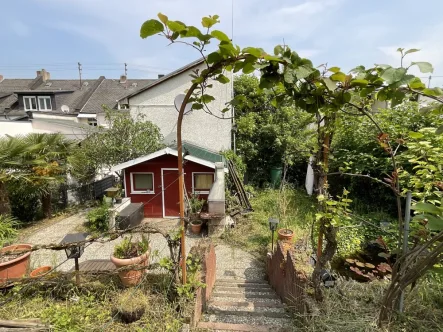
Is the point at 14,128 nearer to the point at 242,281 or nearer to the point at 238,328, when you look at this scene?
the point at 242,281

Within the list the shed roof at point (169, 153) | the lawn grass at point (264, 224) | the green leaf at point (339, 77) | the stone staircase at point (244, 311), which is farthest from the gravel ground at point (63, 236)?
the green leaf at point (339, 77)

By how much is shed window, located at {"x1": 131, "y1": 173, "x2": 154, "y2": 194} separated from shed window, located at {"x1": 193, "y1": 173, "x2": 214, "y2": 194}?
183 centimetres

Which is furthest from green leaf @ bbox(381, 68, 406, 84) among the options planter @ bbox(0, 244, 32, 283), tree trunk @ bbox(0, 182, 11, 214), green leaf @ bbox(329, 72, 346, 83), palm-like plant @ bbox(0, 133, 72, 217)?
tree trunk @ bbox(0, 182, 11, 214)

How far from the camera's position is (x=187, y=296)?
111 inches

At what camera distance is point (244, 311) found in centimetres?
356

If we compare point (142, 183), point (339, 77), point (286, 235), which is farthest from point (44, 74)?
point (339, 77)

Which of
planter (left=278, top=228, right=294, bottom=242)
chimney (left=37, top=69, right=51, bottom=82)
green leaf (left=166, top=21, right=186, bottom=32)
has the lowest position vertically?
planter (left=278, top=228, right=294, bottom=242)

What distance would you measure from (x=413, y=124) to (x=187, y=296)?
7.54 metres

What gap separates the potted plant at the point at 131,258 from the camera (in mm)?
3258

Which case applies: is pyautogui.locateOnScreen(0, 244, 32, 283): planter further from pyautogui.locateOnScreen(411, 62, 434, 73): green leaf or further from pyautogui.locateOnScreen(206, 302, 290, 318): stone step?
pyautogui.locateOnScreen(411, 62, 434, 73): green leaf

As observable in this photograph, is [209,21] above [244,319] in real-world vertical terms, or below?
above

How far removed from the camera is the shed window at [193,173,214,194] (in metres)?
10.3

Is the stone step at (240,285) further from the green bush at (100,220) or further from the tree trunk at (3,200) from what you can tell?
the tree trunk at (3,200)

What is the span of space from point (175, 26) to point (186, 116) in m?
11.2
